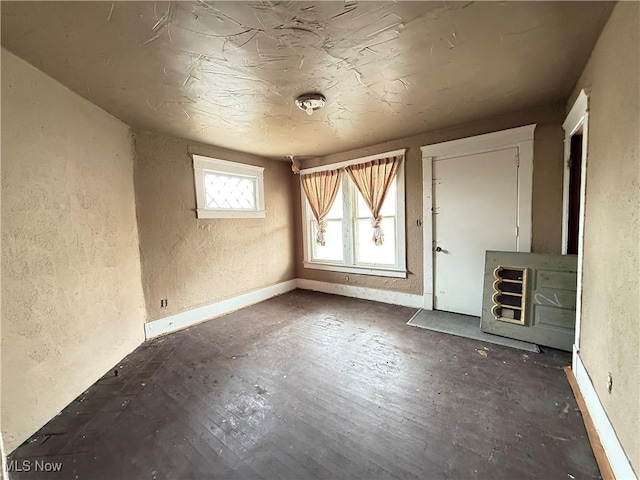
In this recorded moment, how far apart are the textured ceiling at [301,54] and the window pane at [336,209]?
1.79 m

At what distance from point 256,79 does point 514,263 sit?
3.03 metres

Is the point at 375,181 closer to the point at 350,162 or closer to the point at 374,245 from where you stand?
the point at 350,162

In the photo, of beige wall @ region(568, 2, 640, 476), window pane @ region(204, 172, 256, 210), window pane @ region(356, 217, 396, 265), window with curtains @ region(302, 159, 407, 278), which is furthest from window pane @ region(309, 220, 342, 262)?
beige wall @ region(568, 2, 640, 476)

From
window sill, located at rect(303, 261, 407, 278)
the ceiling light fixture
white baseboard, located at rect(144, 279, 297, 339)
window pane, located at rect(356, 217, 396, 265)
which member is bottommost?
white baseboard, located at rect(144, 279, 297, 339)

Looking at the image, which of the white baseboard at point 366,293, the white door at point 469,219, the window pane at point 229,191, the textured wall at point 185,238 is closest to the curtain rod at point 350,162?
the white door at point 469,219

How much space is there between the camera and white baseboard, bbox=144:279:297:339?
3.05 m

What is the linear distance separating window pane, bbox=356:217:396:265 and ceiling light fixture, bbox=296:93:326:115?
2099 millimetres

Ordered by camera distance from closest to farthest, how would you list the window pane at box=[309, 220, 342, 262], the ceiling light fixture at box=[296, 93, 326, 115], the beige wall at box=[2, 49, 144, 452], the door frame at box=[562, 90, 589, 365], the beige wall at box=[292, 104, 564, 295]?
the beige wall at box=[2, 49, 144, 452] < the door frame at box=[562, 90, 589, 365] < the ceiling light fixture at box=[296, 93, 326, 115] < the beige wall at box=[292, 104, 564, 295] < the window pane at box=[309, 220, 342, 262]

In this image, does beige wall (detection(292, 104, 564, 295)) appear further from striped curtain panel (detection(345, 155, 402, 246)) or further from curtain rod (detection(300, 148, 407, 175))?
striped curtain panel (detection(345, 155, 402, 246))

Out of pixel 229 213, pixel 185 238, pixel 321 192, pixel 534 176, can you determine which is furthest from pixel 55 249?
pixel 534 176

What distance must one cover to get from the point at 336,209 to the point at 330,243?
0.62 meters

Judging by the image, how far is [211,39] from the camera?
1494 mm

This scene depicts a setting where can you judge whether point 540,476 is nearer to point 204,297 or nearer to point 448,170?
point 448,170

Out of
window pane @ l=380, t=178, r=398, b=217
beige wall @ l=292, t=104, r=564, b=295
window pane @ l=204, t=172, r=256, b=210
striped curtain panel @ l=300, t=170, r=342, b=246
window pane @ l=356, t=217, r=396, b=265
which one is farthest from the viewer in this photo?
striped curtain panel @ l=300, t=170, r=342, b=246
